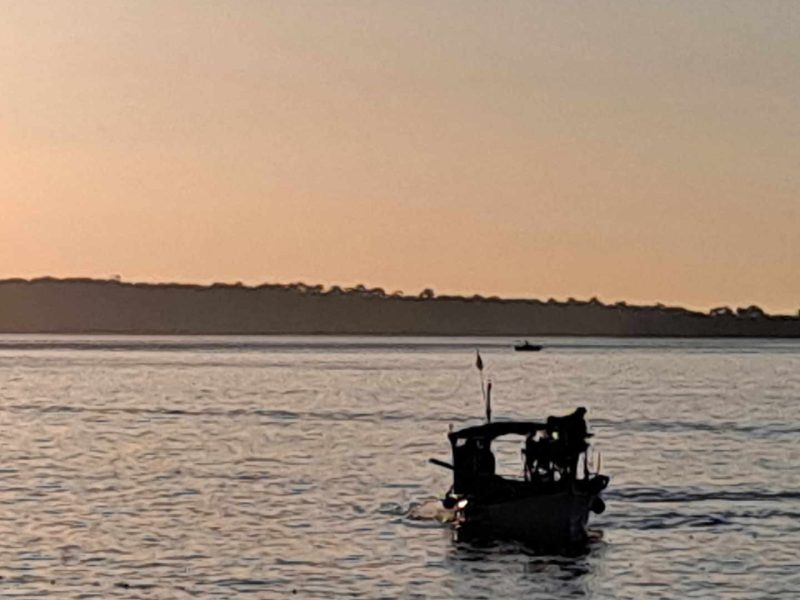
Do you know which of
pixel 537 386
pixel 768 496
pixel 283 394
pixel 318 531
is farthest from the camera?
pixel 537 386

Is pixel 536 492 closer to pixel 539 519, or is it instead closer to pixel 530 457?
pixel 539 519

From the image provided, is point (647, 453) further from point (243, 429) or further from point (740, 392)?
point (740, 392)

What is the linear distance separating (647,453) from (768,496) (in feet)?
62.2

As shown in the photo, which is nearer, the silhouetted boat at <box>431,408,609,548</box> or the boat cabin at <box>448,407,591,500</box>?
the silhouetted boat at <box>431,408,609,548</box>

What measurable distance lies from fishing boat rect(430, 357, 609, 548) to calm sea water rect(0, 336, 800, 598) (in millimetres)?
759

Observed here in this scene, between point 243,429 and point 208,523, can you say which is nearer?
point 208,523

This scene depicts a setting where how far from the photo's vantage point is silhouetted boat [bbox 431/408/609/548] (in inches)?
1882

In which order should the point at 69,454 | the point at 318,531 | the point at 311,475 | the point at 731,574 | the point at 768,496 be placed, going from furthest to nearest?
1. the point at 69,454
2. the point at 311,475
3. the point at 768,496
4. the point at 318,531
5. the point at 731,574

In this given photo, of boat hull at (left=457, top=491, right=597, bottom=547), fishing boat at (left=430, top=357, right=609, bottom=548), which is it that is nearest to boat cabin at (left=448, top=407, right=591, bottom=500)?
fishing boat at (left=430, top=357, right=609, bottom=548)

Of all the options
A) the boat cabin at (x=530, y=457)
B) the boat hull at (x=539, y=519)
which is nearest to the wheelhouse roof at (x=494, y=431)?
the boat cabin at (x=530, y=457)

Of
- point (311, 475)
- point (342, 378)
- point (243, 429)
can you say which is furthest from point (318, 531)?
point (342, 378)

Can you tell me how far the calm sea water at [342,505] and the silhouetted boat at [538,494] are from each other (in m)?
0.78

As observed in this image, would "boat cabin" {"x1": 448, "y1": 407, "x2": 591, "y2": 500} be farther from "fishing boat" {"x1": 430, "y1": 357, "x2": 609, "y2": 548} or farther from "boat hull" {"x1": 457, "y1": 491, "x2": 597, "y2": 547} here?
"boat hull" {"x1": 457, "y1": 491, "x2": 597, "y2": 547}

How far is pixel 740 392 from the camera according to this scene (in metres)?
152
